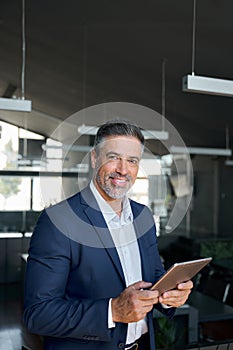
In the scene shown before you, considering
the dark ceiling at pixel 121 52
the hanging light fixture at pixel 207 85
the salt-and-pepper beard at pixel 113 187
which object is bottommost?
the salt-and-pepper beard at pixel 113 187

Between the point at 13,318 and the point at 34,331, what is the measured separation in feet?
14.7

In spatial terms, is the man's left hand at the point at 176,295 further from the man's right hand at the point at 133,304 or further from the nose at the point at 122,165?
the nose at the point at 122,165

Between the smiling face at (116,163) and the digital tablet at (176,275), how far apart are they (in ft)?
0.93

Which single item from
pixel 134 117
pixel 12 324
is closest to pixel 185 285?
pixel 134 117

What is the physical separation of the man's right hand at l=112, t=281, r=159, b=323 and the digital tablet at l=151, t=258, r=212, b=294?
0.03 metres

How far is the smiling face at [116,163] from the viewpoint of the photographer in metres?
1.12

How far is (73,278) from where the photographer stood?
1089 mm

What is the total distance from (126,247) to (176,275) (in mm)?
237

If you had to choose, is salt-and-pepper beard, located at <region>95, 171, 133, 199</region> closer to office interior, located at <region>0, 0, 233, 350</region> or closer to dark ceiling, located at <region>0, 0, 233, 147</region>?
office interior, located at <region>0, 0, 233, 350</region>

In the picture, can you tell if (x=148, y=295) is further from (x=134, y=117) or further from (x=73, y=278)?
(x=134, y=117)

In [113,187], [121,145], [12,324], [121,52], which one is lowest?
[12,324]

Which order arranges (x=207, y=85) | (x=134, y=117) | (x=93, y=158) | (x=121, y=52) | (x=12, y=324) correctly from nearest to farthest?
(x=93, y=158) < (x=134, y=117) < (x=207, y=85) < (x=121, y=52) < (x=12, y=324)

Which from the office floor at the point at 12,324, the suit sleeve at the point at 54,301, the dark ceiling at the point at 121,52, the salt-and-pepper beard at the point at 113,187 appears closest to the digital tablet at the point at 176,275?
the suit sleeve at the point at 54,301

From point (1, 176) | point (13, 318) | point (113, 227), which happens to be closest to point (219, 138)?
point (1, 176)
